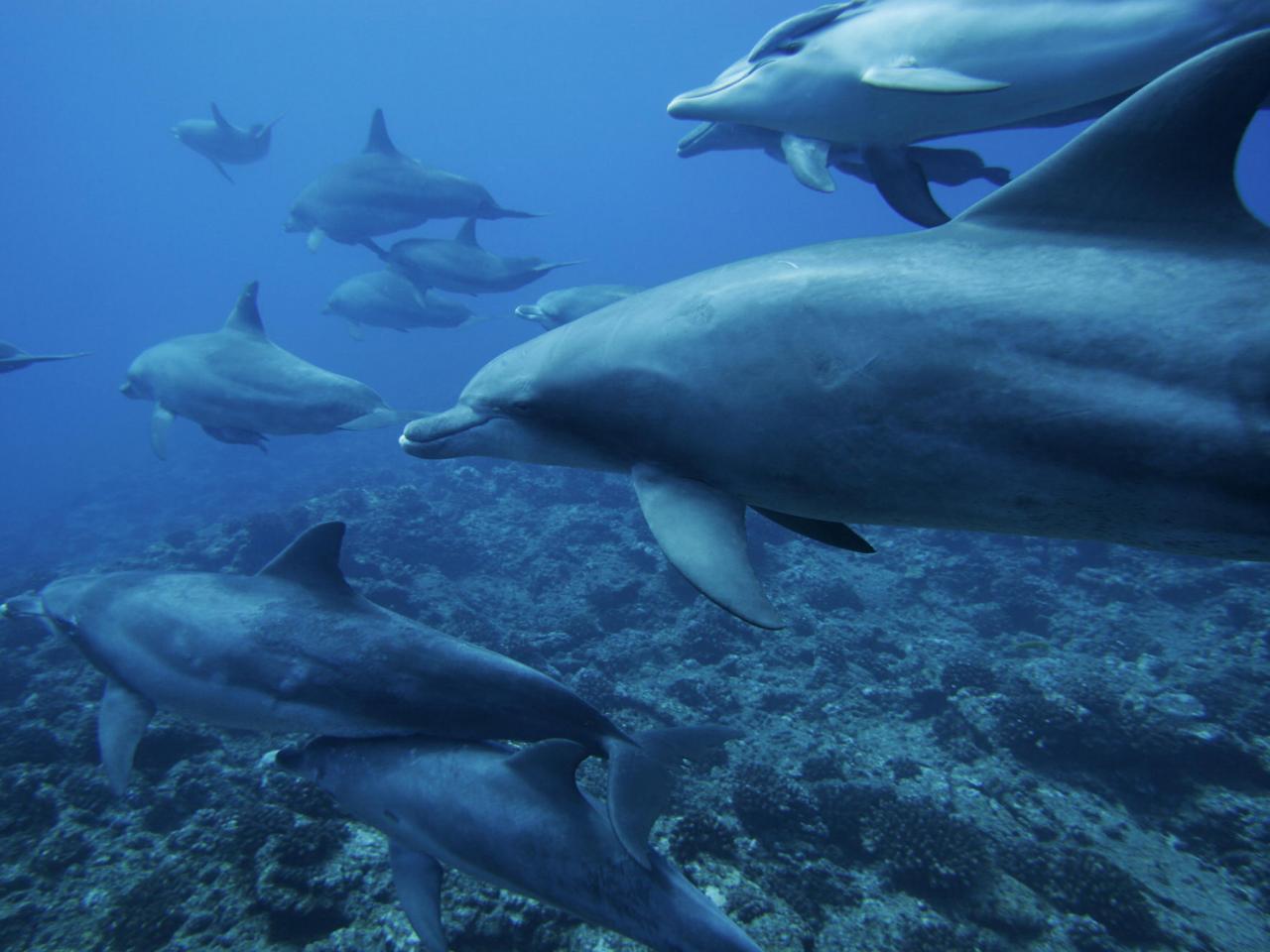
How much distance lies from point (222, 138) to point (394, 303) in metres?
12.3

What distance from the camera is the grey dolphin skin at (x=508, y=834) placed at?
3.45 metres

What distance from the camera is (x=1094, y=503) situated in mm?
1911

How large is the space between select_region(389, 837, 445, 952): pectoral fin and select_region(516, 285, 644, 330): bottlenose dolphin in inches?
390

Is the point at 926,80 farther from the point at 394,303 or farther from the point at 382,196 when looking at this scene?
the point at 394,303

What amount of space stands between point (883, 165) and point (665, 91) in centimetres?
17625

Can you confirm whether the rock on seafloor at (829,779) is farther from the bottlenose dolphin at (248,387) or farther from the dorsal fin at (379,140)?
the dorsal fin at (379,140)

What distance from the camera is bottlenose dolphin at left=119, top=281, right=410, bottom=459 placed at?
867 cm

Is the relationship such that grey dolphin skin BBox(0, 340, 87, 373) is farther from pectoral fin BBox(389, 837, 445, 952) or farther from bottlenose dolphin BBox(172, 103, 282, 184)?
bottlenose dolphin BBox(172, 103, 282, 184)

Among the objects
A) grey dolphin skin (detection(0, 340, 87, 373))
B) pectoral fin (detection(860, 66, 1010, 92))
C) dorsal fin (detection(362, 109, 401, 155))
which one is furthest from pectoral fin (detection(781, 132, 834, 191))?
dorsal fin (detection(362, 109, 401, 155))

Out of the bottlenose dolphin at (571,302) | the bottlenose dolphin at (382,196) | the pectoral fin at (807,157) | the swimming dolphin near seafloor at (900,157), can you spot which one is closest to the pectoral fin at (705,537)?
the swimming dolphin near seafloor at (900,157)

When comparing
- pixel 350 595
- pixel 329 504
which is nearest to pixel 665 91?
pixel 329 504

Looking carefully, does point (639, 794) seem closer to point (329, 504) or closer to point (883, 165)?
point (883, 165)

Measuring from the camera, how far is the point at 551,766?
3682 mm

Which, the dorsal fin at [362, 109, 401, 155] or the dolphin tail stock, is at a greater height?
the dorsal fin at [362, 109, 401, 155]
